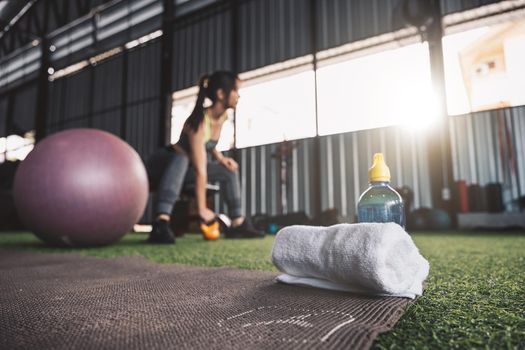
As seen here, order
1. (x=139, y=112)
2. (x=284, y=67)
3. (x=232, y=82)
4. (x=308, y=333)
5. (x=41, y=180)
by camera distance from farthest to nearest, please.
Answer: (x=139, y=112)
(x=284, y=67)
(x=232, y=82)
(x=41, y=180)
(x=308, y=333)

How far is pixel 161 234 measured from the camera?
93.5 inches

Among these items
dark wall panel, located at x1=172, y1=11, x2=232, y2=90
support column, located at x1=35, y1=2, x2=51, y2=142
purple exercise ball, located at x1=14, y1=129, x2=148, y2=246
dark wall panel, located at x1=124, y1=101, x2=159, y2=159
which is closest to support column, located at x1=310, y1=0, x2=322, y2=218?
dark wall panel, located at x1=172, y1=11, x2=232, y2=90

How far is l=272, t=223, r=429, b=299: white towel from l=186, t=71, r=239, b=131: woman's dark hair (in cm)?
187

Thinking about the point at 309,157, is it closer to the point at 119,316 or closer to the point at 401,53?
the point at 401,53

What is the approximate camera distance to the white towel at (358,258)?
0.66 m

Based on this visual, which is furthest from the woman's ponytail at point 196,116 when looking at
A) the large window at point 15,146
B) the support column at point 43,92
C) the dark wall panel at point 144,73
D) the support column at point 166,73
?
the large window at point 15,146

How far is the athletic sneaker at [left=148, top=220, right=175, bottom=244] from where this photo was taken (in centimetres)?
236

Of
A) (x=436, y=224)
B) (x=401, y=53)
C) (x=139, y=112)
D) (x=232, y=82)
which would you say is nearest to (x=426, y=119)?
(x=401, y=53)

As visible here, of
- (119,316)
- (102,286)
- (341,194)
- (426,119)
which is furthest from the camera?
(341,194)

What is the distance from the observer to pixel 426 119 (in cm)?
432

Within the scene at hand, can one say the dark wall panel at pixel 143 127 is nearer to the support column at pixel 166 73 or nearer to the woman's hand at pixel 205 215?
the support column at pixel 166 73

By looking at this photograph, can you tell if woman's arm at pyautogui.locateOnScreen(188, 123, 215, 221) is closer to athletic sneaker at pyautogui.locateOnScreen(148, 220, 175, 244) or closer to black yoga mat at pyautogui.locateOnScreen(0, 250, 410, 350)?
athletic sneaker at pyautogui.locateOnScreen(148, 220, 175, 244)

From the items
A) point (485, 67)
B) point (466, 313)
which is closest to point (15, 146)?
point (485, 67)

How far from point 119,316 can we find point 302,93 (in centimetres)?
478
